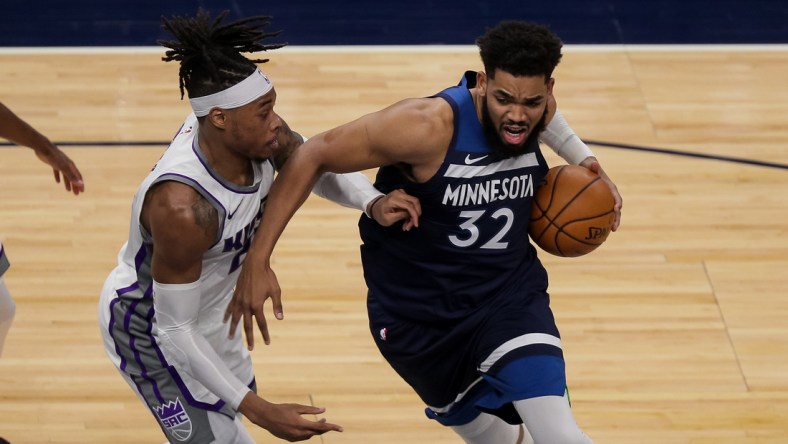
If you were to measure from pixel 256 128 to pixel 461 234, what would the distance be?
78 cm

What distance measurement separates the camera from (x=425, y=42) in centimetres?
853

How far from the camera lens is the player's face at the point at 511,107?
3742 millimetres

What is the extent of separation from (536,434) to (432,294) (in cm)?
59

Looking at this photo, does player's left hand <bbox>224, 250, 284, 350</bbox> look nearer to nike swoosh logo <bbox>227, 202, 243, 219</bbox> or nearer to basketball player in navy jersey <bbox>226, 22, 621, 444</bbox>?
basketball player in navy jersey <bbox>226, 22, 621, 444</bbox>

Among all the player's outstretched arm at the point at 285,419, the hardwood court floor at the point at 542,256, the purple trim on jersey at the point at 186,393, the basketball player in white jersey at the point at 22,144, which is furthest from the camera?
the hardwood court floor at the point at 542,256

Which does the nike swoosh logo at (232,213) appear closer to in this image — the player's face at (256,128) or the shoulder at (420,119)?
the player's face at (256,128)

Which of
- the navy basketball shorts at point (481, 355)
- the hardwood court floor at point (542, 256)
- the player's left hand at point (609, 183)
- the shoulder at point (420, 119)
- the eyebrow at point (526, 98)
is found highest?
the eyebrow at point (526, 98)

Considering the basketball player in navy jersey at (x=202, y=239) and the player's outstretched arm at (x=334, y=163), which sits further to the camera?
the player's outstretched arm at (x=334, y=163)

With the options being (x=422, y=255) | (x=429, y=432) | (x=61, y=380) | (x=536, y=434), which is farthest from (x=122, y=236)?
(x=536, y=434)

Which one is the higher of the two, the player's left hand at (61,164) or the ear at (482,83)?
the ear at (482,83)

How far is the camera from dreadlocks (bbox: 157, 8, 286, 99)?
12.0 feet

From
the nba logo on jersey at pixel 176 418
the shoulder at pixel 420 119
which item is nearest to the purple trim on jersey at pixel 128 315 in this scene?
the nba logo on jersey at pixel 176 418

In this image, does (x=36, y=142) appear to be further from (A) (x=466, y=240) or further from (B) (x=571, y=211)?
(B) (x=571, y=211)

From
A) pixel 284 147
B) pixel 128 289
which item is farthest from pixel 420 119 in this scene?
pixel 128 289
